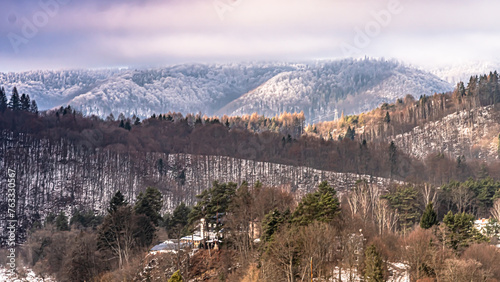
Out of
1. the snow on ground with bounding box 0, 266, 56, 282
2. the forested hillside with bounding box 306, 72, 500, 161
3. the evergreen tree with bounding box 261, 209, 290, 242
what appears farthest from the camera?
the forested hillside with bounding box 306, 72, 500, 161

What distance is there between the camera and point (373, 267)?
155 feet

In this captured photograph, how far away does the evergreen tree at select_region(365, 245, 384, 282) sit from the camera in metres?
47.1

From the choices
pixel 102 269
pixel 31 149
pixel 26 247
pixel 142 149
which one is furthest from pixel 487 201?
pixel 31 149

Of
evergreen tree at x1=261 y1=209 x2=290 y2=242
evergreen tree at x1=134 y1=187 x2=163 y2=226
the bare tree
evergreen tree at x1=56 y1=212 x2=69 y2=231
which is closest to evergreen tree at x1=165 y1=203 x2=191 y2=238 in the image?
evergreen tree at x1=134 y1=187 x2=163 y2=226

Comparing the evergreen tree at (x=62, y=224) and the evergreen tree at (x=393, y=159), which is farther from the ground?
the evergreen tree at (x=393, y=159)

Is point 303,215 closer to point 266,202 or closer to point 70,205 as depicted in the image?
point 266,202

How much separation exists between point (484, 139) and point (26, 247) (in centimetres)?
12309

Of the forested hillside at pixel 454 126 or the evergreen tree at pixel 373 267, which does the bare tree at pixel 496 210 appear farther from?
the forested hillside at pixel 454 126

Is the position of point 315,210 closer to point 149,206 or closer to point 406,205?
point 149,206

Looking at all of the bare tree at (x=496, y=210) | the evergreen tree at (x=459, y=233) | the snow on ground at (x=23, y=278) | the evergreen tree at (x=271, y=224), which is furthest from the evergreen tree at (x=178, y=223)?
the bare tree at (x=496, y=210)

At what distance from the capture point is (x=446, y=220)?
60250 millimetres

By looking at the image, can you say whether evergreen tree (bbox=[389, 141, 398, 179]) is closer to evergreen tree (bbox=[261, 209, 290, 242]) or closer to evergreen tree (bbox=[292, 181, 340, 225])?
evergreen tree (bbox=[292, 181, 340, 225])

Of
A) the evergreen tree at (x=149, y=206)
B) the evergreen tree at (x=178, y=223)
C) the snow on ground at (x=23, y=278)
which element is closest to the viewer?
the snow on ground at (x=23, y=278)

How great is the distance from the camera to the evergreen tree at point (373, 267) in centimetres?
4709
